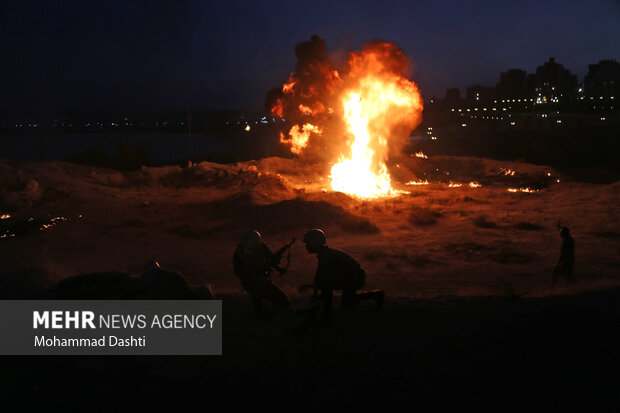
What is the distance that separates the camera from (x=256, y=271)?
6.10 m

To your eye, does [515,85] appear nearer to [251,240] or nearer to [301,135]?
[301,135]

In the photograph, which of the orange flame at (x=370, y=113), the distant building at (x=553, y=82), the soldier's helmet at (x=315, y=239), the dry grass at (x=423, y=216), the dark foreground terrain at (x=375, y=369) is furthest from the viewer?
the distant building at (x=553, y=82)

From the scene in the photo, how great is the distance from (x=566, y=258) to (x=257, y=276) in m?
5.85

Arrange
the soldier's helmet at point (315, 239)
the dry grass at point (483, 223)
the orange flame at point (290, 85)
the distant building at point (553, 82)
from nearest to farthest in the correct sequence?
the soldier's helmet at point (315, 239) → the dry grass at point (483, 223) → the orange flame at point (290, 85) → the distant building at point (553, 82)

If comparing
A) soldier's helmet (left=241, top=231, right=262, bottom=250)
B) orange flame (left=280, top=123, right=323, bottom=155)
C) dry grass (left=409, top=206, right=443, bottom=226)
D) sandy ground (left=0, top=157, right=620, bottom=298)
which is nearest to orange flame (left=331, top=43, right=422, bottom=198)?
sandy ground (left=0, top=157, right=620, bottom=298)

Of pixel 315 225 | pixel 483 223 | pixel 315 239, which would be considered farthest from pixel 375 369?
pixel 483 223

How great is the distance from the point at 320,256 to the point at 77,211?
1408cm

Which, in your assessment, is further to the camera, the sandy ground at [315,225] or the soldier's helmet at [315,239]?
the sandy ground at [315,225]

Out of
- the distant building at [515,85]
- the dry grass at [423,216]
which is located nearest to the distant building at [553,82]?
the distant building at [515,85]

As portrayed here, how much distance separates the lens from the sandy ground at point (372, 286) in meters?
4.44

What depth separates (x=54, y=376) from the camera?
4789 mm

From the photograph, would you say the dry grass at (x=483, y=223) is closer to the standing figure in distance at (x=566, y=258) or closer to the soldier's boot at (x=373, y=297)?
the standing figure in distance at (x=566, y=258)

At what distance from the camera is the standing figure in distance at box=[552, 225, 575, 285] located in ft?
26.8

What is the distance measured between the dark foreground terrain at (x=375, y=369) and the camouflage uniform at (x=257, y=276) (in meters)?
0.30
